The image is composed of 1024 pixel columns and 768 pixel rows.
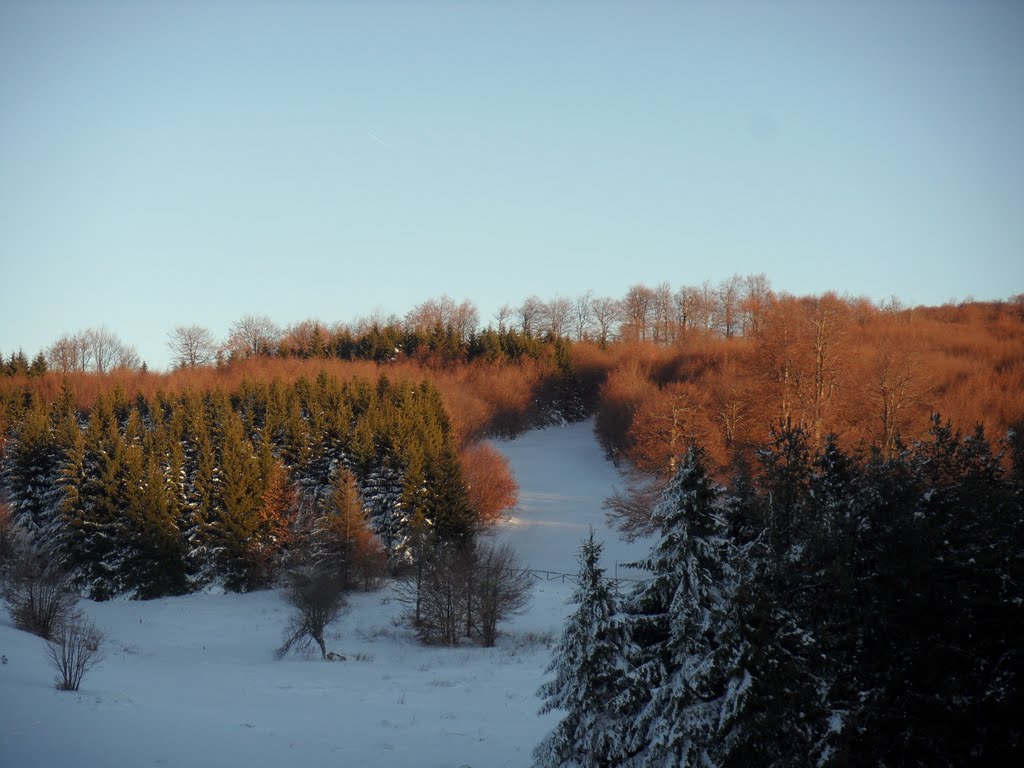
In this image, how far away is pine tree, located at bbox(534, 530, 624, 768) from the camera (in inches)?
417

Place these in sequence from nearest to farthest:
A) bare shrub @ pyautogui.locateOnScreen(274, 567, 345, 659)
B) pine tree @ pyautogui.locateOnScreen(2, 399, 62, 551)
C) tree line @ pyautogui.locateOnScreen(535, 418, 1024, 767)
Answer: tree line @ pyautogui.locateOnScreen(535, 418, 1024, 767)
bare shrub @ pyautogui.locateOnScreen(274, 567, 345, 659)
pine tree @ pyautogui.locateOnScreen(2, 399, 62, 551)

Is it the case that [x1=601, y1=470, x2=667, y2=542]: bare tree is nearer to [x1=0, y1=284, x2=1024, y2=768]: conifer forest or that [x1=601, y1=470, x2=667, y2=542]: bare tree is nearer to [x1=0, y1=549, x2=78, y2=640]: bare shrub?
[x1=0, y1=284, x2=1024, y2=768]: conifer forest

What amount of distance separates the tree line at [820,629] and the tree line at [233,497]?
22.9 meters

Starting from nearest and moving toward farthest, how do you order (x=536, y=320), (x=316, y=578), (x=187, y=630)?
(x=316, y=578)
(x=187, y=630)
(x=536, y=320)

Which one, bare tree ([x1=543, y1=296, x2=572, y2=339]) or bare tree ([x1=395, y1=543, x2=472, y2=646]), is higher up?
bare tree ([x1=543, y1=296, x2=572, y2=339])

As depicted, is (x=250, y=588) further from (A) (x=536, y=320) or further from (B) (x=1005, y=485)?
(A) (x=536, y=320)

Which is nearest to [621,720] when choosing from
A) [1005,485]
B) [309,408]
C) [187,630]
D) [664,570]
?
[664,570]

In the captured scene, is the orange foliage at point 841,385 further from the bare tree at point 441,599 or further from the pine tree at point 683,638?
the pine tree at point 683,638

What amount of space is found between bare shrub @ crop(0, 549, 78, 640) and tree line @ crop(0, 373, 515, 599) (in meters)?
11.3

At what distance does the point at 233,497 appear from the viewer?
136 ft

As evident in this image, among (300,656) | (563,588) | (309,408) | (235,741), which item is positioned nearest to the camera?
(235,741)

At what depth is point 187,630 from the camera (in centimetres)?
3198

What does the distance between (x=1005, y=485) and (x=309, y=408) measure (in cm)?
5335

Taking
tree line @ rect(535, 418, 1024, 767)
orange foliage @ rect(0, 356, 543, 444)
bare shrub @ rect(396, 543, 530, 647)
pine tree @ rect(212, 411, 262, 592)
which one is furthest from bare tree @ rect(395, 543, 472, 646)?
orange foliage @ rect(0, 356, 543, 444)
